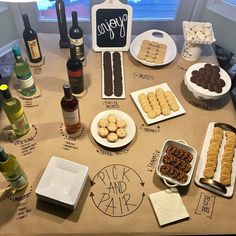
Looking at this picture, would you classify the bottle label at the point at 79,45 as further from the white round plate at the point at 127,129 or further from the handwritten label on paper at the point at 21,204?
the handwritten label on paper at the point at 21,204

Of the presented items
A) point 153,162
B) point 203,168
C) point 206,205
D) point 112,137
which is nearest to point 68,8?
point 112,137

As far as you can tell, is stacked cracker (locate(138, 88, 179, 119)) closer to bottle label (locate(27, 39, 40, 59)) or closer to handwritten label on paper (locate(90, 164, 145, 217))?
handwritten label on paper (locate(90, 164, 145, 217))

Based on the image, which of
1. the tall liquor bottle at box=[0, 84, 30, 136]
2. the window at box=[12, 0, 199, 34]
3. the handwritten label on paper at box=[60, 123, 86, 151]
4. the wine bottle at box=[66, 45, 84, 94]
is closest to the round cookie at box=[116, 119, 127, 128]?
the handwritten label on paper at box=[60, 123, 86, 151]

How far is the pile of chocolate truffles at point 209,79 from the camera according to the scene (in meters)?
1.13

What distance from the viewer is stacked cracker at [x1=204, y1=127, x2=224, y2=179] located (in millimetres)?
951

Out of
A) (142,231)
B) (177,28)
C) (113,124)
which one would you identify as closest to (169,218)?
(142,231)

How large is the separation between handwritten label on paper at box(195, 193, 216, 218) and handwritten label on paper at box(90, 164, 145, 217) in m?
0.19

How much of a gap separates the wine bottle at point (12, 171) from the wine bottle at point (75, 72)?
417 mm

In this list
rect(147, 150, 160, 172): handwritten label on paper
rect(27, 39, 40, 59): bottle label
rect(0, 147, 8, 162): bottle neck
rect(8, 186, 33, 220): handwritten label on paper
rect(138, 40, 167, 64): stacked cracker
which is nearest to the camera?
rect(0, 147, 8, 162): bottle neck

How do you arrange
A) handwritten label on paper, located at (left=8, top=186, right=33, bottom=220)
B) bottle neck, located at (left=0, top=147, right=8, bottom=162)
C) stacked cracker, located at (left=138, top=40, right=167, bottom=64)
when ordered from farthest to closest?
1. stacked cracker, located at (left=138, top=40, right=167, bottom=64)
2. handwritten label on paper, located at (left=8, top=186, right=33, bottom=220)
3. bottle neck, located at (left=0, top=147, right=8, bottom=162)

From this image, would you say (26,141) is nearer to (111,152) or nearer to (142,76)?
(111,152)

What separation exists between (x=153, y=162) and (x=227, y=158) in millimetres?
268

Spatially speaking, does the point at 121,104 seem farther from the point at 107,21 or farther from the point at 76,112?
the point at 107,21

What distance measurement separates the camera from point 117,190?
924 mm
